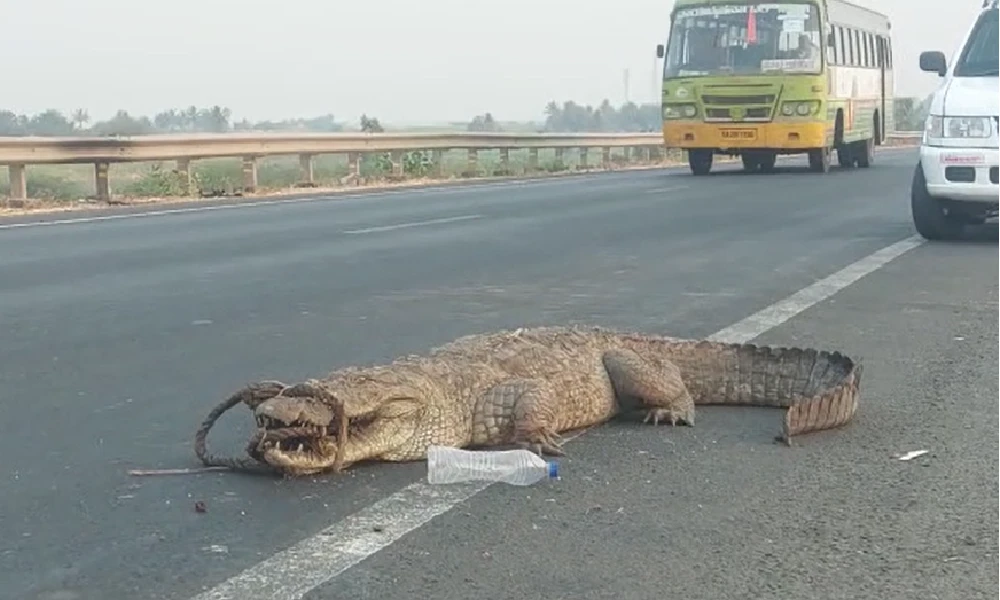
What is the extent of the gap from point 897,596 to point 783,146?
24883 mm

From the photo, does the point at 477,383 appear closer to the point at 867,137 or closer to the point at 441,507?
the point at 441,507

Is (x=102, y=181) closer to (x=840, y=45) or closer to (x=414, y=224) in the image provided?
(x=414, y=224)

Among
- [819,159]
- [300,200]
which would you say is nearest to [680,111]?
[819,159]

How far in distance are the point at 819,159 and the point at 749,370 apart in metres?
24.5

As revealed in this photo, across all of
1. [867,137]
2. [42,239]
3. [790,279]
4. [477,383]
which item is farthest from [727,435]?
[867,137]

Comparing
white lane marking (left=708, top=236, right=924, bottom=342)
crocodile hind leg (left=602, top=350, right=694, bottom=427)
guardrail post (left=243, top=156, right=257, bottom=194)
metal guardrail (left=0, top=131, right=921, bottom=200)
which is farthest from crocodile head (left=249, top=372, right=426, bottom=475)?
guardrail post (left=243, top=156, right=257, bottom=194)

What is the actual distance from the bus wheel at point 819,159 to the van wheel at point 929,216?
16.1 metres

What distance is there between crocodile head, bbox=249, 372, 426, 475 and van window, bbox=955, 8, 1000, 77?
886 centimetres

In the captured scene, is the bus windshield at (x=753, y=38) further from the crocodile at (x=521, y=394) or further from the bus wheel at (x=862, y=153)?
the crocodile at (x=521, y=394)

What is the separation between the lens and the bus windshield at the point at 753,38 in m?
27.5

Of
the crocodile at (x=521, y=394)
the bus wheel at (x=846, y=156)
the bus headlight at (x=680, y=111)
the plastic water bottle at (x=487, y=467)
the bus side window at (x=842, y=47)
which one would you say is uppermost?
the bus side window at (x=842, y=47)

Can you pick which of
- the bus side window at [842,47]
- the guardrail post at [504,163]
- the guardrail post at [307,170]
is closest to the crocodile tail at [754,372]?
the guardrail post at [307,170]

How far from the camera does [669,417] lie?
5.54 m

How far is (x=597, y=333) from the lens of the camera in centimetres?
575
